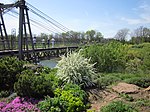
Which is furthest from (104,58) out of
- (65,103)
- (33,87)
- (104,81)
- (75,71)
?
(65,103)

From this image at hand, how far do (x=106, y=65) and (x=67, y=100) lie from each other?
687 centimetres

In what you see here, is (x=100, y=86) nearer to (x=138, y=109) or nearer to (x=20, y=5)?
(x=138, y=109)

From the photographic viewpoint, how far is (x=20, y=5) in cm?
1941

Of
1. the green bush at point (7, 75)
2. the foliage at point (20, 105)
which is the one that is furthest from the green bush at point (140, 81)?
the green bush at point (7, 75)

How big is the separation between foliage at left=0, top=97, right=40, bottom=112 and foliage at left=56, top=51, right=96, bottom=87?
6.09 feet

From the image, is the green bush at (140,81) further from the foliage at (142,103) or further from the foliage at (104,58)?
the foliage at (104,58)

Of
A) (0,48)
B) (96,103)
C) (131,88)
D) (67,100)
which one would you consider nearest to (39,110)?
(67,100)

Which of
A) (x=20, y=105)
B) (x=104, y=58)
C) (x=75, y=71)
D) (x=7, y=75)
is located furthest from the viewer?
(x=104, y=58)

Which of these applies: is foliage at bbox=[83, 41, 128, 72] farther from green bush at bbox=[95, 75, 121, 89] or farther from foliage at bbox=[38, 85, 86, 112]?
foliage at bbox=[38, 85, 86, 112]

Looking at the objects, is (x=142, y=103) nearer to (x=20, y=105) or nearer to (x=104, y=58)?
(x=20, y=105)

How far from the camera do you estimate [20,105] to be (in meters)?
7.46

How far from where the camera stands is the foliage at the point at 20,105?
7.29m

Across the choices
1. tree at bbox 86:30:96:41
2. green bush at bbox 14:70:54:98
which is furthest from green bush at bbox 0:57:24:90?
tree at bbox 86:30:96:41

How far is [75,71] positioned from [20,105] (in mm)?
2634
